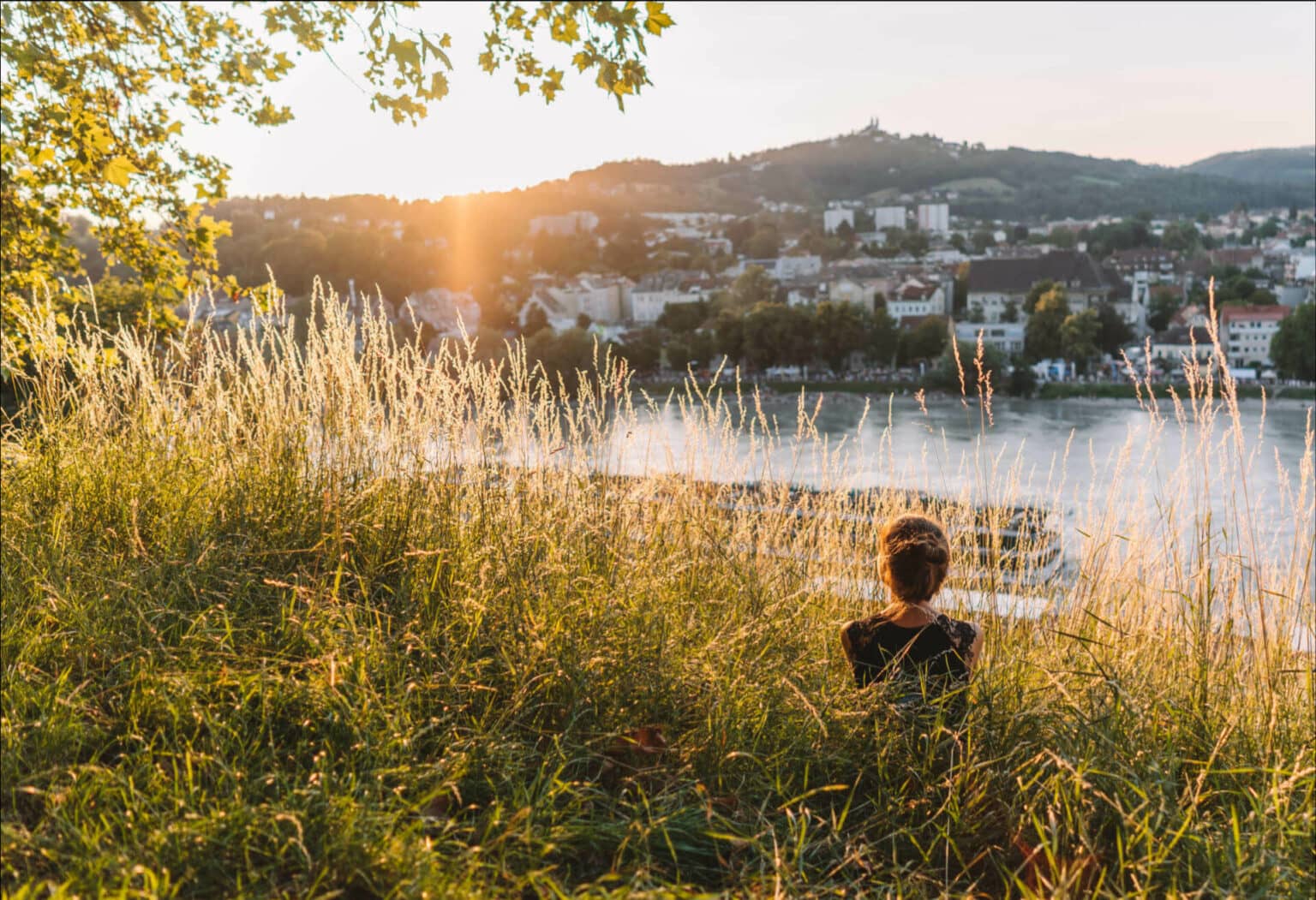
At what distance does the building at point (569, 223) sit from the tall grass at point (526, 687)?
82710mm

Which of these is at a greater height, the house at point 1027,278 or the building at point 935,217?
the building at point 935,217

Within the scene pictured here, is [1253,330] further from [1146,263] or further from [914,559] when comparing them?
[914,559]

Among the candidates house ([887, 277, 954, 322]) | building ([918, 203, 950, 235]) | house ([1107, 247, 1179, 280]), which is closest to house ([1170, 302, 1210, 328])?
house ([887, 277, 954, 322])

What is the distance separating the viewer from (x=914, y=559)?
2.03m

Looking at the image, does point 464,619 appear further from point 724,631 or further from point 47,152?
point 47,152

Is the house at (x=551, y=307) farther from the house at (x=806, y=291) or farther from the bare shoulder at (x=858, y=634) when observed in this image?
the bare shoulder at (x=858, y=634)

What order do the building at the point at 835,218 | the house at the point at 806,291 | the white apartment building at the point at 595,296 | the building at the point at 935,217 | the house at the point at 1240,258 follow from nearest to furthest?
the white apartment building at the point at 595,296, the house at the point at 806,291, the house at the point at 1240,258, the building at the point at 835,218, the building at the point at 935,217

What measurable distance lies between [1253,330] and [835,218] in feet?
296

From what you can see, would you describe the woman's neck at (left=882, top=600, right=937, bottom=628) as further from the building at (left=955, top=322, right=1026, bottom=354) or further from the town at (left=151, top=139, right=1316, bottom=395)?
the building at (left=955, top=322, right=1026, bottom=354)

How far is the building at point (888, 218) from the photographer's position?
148 metres

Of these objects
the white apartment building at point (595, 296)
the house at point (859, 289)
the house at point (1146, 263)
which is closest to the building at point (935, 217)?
the house at point (1146, 263)

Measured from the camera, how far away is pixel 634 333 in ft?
175

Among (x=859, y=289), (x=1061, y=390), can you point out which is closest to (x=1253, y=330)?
(x=1061, y=390)

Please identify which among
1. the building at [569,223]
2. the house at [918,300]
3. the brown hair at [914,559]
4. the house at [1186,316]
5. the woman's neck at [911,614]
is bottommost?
the house at [1186,316]
